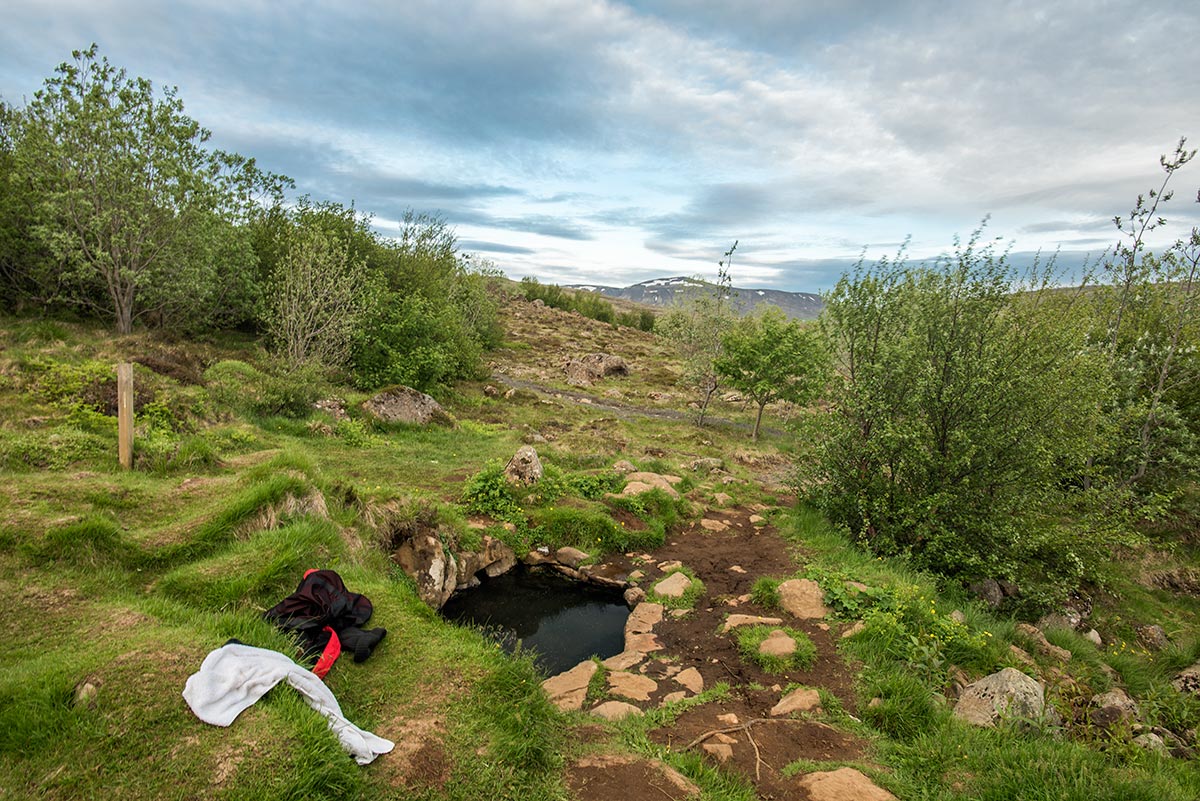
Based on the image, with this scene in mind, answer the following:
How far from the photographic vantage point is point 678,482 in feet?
50.4

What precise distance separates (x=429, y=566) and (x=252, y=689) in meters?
5.55

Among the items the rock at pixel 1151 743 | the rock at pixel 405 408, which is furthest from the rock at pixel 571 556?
the rock at pixel 405 408

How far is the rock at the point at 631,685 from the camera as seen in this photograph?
702 cm

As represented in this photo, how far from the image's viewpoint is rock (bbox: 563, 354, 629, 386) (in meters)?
41.2

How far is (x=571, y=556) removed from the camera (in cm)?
1146

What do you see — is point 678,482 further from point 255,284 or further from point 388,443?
point 255,284

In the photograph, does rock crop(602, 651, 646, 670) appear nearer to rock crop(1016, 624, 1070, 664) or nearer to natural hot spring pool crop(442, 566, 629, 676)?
natural hot spring pool crop(442, 566, 629, 676)

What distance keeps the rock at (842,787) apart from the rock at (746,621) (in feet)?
11.1

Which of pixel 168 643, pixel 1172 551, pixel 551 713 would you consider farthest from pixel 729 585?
pixel 1172 551

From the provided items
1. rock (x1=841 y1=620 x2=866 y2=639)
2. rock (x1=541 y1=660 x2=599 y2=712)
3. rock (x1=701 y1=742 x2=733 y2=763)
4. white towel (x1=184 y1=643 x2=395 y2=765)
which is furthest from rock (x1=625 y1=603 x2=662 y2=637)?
white towel (x1=184 y1=643 x2=395 y2=765)

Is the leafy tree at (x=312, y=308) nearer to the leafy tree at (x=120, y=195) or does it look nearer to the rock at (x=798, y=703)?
the leafy tree at (x=120, y=195)

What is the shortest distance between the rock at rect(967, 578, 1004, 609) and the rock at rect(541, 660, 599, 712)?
8.55 m

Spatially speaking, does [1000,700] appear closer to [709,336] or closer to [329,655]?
[329,655]

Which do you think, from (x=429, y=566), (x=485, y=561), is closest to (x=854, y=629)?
(x=485, y=561)
